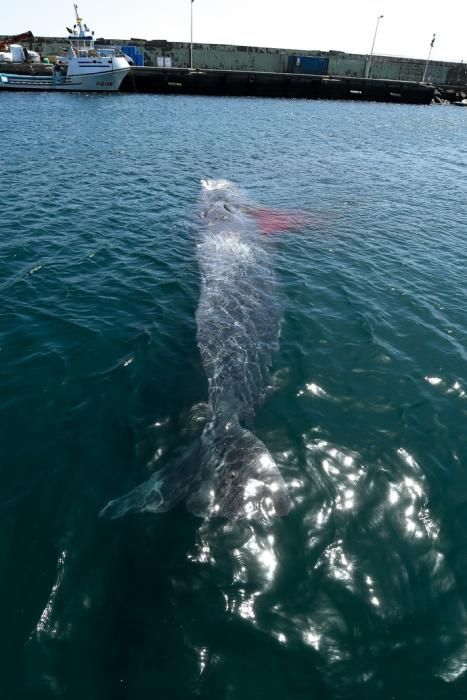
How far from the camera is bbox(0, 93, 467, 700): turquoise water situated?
6207mm

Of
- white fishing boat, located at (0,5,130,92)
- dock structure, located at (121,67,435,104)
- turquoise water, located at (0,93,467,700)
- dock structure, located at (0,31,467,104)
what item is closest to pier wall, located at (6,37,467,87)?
dock structure, located at (0,31,467,104)

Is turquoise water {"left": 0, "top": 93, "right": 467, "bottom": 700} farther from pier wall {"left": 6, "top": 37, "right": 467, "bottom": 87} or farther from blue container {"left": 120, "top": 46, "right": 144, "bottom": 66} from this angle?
pier wall {"left": 6, "top": 37, "right": 467, "bottom": 87}

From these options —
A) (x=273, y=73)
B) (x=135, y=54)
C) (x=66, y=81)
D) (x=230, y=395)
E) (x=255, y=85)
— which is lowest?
(x=230, y=395)

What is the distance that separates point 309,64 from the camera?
4299 inches

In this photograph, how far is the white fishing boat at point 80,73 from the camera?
7881 centimetres

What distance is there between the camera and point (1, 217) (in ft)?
70.5

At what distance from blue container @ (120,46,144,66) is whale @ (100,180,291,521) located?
107 m

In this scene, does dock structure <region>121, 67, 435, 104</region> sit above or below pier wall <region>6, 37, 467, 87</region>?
below

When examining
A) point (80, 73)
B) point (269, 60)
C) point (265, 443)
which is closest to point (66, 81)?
point (80, 73)

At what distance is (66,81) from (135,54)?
28.2 meters

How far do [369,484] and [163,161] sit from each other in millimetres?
35334

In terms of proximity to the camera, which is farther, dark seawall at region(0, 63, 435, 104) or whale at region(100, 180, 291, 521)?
dark seawall at region(0, 63, 435, 104)

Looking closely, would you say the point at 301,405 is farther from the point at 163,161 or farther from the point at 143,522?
the point at 163,161

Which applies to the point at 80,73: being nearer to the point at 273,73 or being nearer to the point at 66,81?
the point at 66,81
